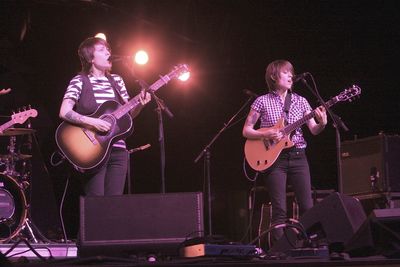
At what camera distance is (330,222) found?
3906 mm

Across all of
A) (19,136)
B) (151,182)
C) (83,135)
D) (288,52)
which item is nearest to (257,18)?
(288,52)

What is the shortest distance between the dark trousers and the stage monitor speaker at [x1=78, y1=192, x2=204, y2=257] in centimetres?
76

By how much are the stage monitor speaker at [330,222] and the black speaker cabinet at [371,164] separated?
300 cm

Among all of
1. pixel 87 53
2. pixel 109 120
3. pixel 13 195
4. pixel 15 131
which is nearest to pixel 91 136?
pixel 109 120

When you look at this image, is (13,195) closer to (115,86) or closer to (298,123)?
(115,86)

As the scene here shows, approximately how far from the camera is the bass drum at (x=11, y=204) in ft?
25.2

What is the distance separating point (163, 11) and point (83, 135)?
11.9 ft

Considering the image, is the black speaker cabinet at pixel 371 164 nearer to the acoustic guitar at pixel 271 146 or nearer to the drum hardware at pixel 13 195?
the acoustic guitar at pixel 271 146

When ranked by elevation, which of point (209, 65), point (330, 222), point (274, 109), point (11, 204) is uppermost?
point (209, 65)

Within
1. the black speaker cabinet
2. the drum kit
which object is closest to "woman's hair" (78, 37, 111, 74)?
the drum kit

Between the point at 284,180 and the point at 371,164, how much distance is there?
1.99 m

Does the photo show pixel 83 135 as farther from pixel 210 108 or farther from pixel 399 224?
pixel 210 108

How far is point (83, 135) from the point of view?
211 inches

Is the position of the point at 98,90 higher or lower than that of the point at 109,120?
higher
